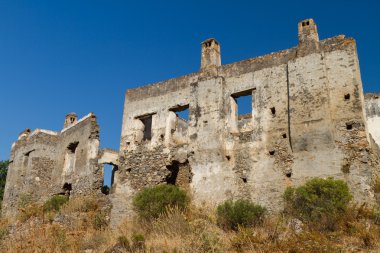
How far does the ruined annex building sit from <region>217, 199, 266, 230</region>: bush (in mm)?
1255

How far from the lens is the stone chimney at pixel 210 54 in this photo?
1672 centimetres

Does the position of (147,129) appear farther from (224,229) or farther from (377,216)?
(377,216)

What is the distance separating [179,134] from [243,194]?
404cm

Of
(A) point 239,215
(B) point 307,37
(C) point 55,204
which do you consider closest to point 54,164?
(C) point 55,204

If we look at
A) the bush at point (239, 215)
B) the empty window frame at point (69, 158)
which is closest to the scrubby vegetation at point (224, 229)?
the bush at point (239, 215)

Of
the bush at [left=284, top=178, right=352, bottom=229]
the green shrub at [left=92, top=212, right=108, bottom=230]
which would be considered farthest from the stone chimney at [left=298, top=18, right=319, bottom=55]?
the green shrub at [left=92, top=212, right=108, bottom=230]

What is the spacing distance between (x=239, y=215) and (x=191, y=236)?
2.61 m

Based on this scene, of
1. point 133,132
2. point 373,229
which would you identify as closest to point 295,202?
point 373,229

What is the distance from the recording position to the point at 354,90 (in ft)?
43.3

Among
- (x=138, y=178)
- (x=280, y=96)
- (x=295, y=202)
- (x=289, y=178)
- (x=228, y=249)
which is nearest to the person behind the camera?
(x=228, y=249)

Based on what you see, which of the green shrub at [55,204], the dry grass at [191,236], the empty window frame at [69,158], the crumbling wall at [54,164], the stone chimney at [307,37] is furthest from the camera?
the empty window frame at [69,158]

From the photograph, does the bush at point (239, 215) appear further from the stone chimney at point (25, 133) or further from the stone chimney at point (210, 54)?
the stone chimney at point (25, 133)

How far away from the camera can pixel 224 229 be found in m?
12.1

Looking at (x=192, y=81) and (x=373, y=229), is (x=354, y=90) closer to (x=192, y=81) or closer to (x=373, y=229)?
(x=373, y=229)
